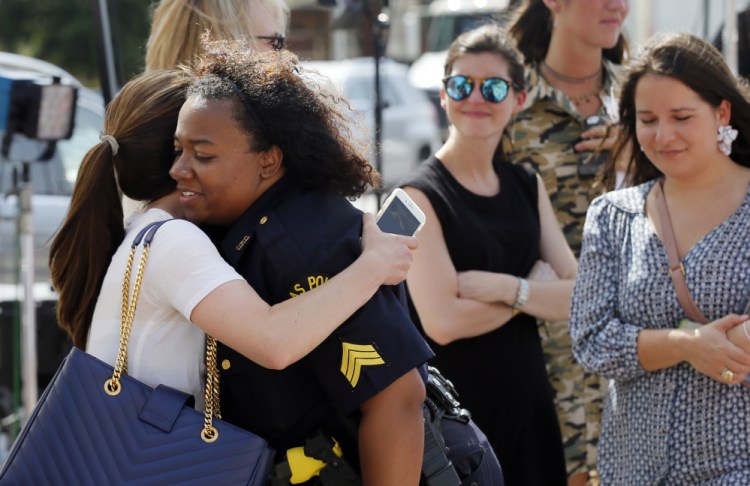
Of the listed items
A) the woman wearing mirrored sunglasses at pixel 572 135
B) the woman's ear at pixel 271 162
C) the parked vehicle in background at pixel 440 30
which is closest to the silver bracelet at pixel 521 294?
the woman wearing mirrored sunglasses at pixel 572 135

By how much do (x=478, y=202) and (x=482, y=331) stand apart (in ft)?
1.28

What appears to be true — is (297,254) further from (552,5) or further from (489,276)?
(552,5)

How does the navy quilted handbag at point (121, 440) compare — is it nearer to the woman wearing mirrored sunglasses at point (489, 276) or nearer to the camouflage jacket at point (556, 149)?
the woman wearing mirrored sunglasses at point (489, 276)

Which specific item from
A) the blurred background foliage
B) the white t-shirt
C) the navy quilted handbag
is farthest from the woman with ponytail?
the blurred background foliage

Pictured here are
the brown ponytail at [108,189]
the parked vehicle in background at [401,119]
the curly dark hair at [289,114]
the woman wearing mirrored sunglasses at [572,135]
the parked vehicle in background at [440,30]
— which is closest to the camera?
the curly dark hair at [289,114]

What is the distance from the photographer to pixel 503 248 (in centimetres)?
348

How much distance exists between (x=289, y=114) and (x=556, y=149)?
6.49 ft

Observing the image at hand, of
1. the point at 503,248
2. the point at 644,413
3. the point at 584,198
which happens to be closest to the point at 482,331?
the point at 503,248

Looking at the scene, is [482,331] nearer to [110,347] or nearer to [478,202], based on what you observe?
[478,202]

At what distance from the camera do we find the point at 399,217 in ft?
7.86

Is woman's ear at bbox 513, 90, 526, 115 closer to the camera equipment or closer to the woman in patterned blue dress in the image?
the woman in patterned blue dress

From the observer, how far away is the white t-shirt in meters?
2.11

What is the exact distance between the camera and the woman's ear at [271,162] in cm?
224

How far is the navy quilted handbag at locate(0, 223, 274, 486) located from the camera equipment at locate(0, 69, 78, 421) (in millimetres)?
3192
